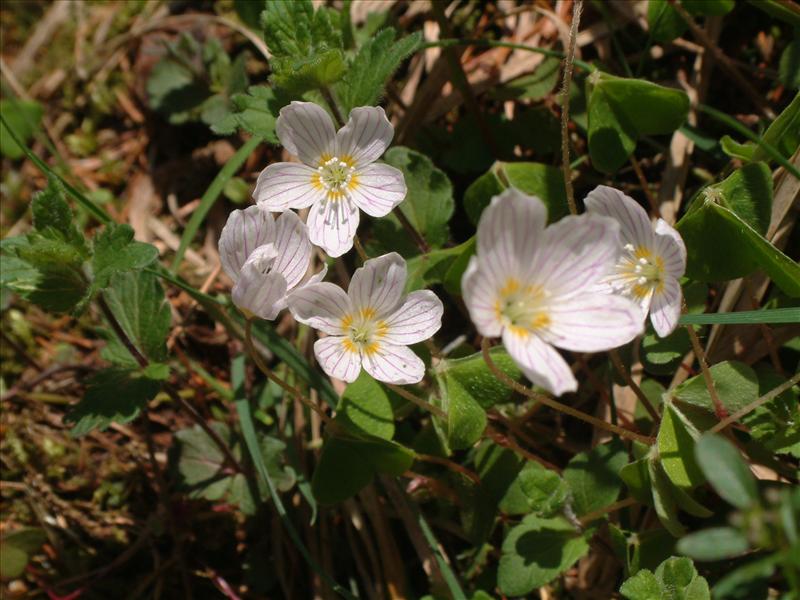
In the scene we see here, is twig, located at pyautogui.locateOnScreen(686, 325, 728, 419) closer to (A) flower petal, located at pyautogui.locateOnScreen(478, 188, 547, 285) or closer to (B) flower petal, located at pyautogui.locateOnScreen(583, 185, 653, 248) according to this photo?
(B) flower petal, located at pyautogui.locateOnScreen(583, 185, 653, 248)

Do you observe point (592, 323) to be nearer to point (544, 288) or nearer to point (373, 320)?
point (544, 288)

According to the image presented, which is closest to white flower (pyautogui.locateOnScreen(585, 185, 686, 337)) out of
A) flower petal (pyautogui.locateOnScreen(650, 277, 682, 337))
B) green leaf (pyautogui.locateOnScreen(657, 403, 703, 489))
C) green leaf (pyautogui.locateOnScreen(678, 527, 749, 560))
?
flower petal (pyautogui.locateOnScreen(650, 277, 682, 337))

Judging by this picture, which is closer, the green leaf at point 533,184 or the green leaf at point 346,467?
the green leaf at point 346,467

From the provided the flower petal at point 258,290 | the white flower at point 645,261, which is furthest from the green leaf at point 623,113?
the flower petal at point 258,290

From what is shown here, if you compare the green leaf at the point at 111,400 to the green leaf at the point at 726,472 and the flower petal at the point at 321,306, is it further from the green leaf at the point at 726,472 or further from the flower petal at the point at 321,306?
the green leaf at the point at 726,472

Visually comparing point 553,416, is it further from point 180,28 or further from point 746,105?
point 180,28

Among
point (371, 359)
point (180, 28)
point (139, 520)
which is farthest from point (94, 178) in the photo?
point (371, 359)
